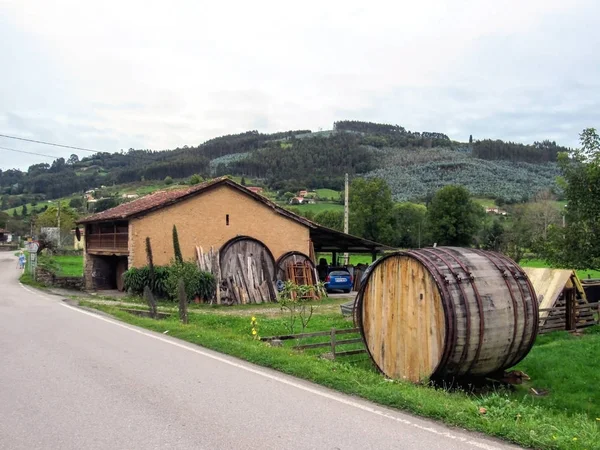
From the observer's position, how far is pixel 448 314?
26.8 feet

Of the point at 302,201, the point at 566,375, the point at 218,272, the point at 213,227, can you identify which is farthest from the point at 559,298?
the point at 302,201

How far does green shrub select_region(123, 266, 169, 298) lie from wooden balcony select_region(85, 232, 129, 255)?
5.50 feet

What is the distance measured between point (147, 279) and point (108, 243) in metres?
5.33

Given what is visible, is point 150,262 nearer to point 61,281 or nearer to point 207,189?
point 207,189

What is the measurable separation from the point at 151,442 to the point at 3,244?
103 meters

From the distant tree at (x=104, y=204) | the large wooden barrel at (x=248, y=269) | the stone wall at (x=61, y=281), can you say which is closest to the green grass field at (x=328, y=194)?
the distant tree at (x=104, y=204)

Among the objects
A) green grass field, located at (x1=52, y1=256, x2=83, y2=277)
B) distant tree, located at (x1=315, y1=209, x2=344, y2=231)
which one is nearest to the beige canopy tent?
green grass field, located at (x1=52, y1=256, x2=83, y2=277)

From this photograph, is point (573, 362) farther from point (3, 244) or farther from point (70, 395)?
point (3, 244)

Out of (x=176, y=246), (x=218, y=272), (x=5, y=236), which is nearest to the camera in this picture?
(x=218, y=272)

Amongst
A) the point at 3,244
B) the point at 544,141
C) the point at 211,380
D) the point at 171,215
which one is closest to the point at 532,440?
the point at 211,380

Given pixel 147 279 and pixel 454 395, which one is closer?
pixel 454 395

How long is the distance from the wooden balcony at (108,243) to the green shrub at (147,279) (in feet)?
5.50

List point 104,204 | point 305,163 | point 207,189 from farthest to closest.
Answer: point 305,163
point 104,204
point 207,189

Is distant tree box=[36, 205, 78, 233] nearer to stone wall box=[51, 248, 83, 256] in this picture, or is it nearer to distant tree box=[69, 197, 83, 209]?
stone wall box=[51, 248, 83, 256]
